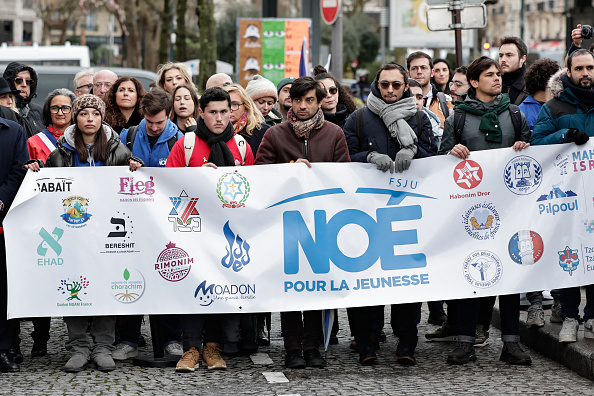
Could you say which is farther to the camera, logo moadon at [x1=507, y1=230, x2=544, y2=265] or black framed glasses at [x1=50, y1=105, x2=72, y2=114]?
black framed glasses at [x1=50, y1=105, x2=72, y2=114]

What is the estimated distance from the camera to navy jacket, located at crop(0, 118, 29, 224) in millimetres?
7230

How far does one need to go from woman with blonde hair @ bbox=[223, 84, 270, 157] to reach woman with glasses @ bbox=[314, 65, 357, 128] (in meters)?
0.56

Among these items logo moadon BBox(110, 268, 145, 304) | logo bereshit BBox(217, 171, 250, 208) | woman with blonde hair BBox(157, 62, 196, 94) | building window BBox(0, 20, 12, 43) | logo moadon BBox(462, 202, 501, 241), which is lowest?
logo moadon BBox(110, 268, 145, 304)

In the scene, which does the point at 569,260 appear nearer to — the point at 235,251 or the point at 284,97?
the point at 235,251

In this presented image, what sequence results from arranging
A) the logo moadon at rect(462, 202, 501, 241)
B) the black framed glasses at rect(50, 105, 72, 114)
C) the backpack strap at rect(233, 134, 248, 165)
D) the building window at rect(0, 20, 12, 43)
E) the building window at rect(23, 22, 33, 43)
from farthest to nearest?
the building window at rect(23, 22, 33, 43), the building window at rect(0, 20, 12, 43), the black framed glasses at rect(50, 105, 72, 114), the backpack strap at rect(233, 134, 248, 165), the logo moadon at rect(462, 202, 501, 241)

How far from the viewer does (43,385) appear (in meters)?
6.84

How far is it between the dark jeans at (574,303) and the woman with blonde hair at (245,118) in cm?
264

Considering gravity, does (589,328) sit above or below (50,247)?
below

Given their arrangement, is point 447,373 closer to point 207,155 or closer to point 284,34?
point 207,155

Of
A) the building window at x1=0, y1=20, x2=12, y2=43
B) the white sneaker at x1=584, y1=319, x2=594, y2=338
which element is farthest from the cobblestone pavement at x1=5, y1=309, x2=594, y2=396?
the building window at x1=0, y1=20, x2=12, y2=43

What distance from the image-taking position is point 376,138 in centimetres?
745

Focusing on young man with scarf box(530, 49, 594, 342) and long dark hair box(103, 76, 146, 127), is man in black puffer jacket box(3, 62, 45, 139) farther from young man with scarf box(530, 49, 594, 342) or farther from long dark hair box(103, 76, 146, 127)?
young man with scarf box(530, 49, 594, 342)

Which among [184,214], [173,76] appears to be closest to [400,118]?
[184,214]

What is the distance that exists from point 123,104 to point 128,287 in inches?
79.9
